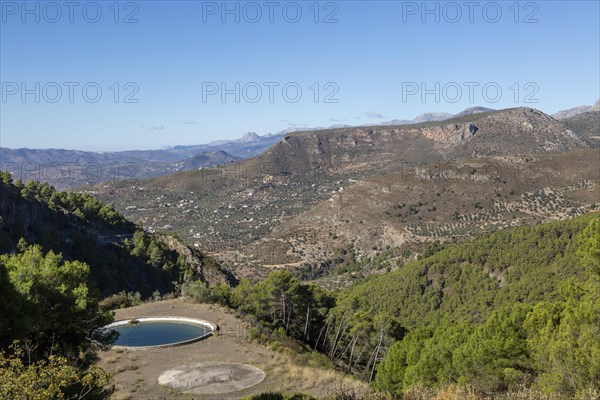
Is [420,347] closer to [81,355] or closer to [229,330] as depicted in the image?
[229,330]

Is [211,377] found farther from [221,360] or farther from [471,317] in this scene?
[471,317]

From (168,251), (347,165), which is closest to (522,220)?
(168,251)

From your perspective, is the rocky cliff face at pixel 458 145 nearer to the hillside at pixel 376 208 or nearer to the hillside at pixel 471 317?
the hillside at pixel 376 208

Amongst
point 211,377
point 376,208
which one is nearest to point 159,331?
point 211,377

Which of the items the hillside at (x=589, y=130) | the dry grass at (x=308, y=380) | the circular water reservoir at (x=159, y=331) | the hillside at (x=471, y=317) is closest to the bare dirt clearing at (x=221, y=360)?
the dry grass at (x=308, y=380)

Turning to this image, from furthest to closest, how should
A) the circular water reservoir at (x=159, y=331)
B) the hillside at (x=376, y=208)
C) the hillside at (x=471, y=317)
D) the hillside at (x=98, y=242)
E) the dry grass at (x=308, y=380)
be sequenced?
the hillside at (x=376, y=208) < the hillside at (x=98, y=242) < the circular water reservoir at (x=159, y=331) < the dry grass at (x=308, y=380) < the hillside at (x=471, y=317)

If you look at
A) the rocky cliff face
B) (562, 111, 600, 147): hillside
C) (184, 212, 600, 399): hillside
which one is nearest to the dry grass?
(184, 212, 600, 399): hillside
